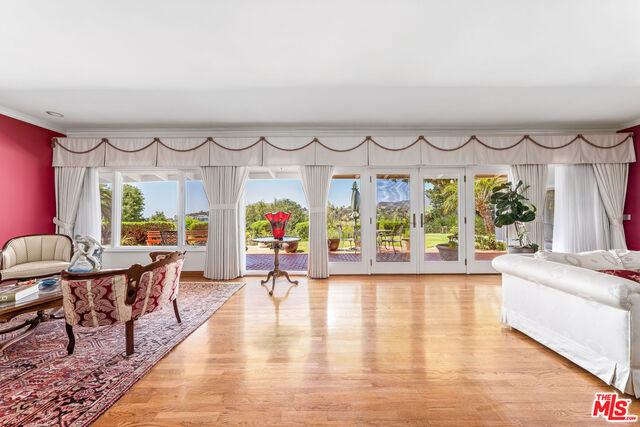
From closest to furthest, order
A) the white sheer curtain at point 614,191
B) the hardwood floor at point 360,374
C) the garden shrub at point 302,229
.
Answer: the hardwood floor at point 360,374 → the white sheer curtain at point 614,191 → the garden shrub at point 302,229

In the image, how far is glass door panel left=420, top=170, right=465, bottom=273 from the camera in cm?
519

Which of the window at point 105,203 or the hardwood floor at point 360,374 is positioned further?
the window at point 105,203

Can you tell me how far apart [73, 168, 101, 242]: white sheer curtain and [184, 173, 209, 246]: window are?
1604 millimetres

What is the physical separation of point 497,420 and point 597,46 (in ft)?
10.9

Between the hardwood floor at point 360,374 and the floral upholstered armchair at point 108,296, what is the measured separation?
0.49 metres

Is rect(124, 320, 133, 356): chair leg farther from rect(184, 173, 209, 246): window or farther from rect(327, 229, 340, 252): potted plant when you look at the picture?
rect(327, 229, 340, 252): potted plant

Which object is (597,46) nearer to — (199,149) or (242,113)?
(242,113)

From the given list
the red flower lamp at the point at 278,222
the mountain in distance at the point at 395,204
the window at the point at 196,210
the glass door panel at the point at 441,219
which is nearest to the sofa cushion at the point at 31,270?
the window at the point at 196,210

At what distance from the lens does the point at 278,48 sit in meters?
2.62

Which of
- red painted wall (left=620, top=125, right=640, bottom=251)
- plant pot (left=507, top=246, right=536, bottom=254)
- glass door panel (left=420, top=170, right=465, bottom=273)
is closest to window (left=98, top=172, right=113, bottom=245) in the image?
glass door panel (left=420, top=170, right=465, bottom=273)

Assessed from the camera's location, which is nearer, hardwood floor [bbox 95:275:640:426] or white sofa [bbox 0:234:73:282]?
hardwood floor [bbox 95:275:640:426]

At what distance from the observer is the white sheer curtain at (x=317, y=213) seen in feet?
16.2

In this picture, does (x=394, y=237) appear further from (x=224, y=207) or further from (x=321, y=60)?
(x=321, y=60)

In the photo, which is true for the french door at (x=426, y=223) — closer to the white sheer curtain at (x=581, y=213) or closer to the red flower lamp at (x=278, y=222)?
the white sheer curtain at (x=581, y=213)
